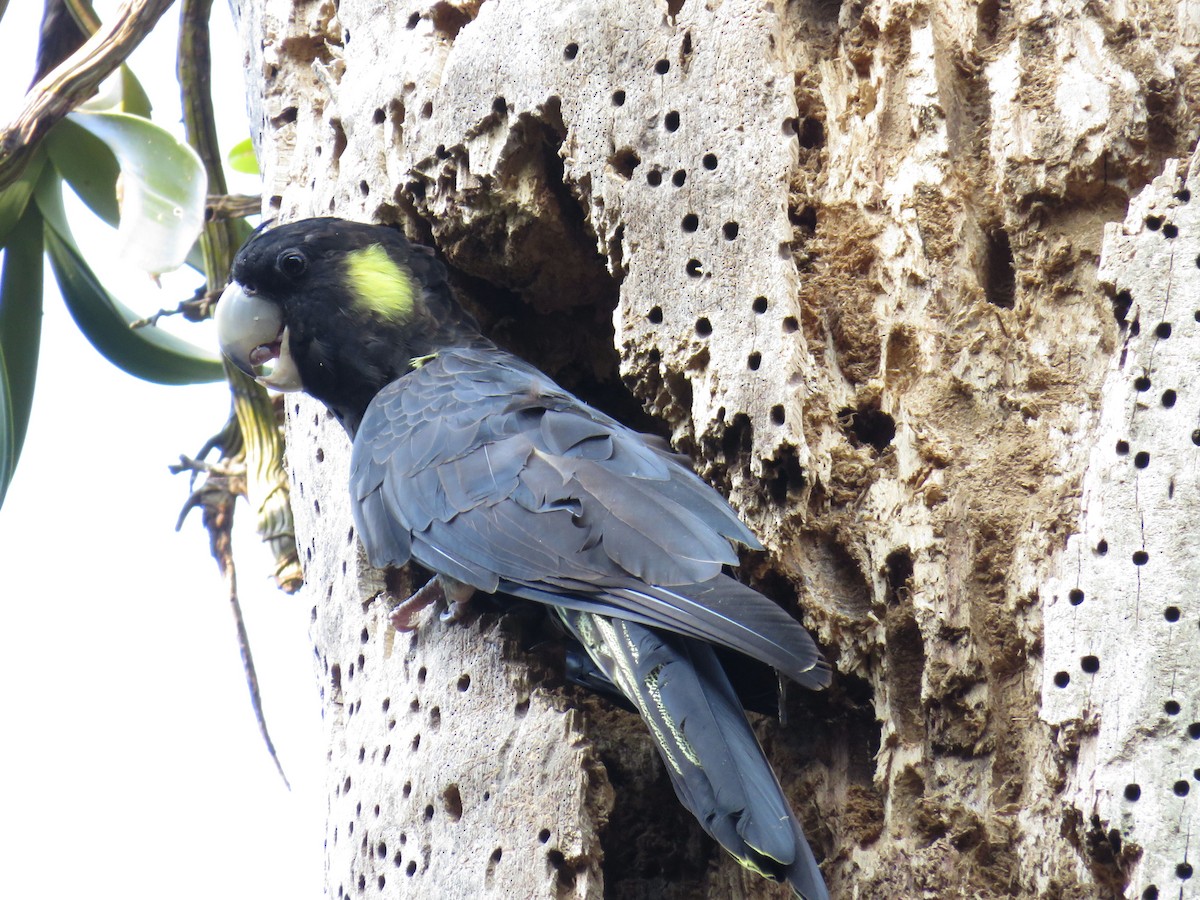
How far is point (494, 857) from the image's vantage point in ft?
6.94

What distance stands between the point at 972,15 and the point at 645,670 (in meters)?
1.34

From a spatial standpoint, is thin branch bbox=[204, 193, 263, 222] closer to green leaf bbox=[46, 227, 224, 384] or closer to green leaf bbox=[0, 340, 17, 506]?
green leaf bbox=[46, 227, 224, 384]

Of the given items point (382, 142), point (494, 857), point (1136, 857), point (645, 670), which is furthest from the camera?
point (382, 142)

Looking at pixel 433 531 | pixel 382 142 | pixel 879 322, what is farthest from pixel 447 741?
pixel 382 142

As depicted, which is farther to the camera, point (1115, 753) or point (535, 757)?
point (535, 757)

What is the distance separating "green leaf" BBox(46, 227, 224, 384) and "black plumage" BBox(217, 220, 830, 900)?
3.59 ft

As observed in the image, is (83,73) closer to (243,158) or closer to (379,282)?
(243,158)

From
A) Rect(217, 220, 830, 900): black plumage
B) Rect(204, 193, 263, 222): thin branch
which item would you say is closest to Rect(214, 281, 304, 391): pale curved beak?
Rect(217, 220, 830, 900): black plumage

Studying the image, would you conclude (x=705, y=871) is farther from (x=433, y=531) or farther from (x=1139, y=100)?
(x=1139, y=100)

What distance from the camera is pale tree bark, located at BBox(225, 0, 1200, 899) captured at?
1812mm

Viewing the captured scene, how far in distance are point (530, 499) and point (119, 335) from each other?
7.15 ft

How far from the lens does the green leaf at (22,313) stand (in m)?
3.85

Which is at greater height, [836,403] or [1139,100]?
[1139,100]

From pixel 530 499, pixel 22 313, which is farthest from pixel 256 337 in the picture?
pixel 22 313
